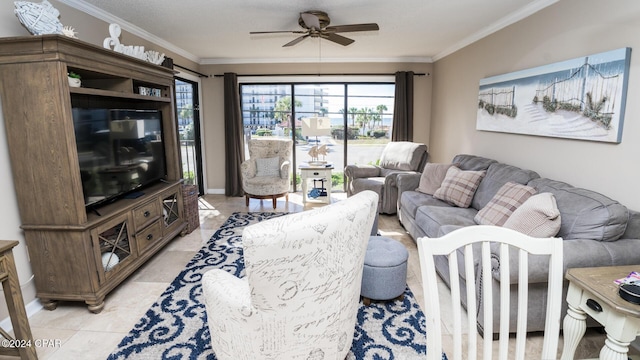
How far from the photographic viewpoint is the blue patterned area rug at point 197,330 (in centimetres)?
199

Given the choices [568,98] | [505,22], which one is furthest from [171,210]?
[505,22]

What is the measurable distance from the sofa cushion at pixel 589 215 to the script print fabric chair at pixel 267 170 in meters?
3.49

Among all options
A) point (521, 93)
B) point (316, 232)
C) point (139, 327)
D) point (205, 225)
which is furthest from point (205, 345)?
point (521, 93)

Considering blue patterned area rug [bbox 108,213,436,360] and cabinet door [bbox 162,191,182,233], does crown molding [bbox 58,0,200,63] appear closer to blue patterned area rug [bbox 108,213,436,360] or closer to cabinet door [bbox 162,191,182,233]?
cabinet door [bbox 162,191,182,233]

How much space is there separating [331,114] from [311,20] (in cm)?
305

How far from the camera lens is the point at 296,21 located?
354cm

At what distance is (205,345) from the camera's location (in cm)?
206

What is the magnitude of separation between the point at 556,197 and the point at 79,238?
3.33 metres

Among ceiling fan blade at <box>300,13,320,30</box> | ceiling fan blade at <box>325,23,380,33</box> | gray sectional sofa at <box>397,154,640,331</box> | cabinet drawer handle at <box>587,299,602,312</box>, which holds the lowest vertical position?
cabinet drawer handle at <box>587,299,602,312</box>

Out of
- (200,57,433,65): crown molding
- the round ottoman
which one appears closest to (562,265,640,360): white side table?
the round ottoman

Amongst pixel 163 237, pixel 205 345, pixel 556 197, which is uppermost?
pixel 556 197

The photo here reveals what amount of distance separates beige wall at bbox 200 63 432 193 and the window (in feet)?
0.84

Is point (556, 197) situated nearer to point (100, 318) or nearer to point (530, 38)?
point (530, 38)

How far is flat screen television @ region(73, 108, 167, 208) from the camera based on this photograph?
7.99 ft
